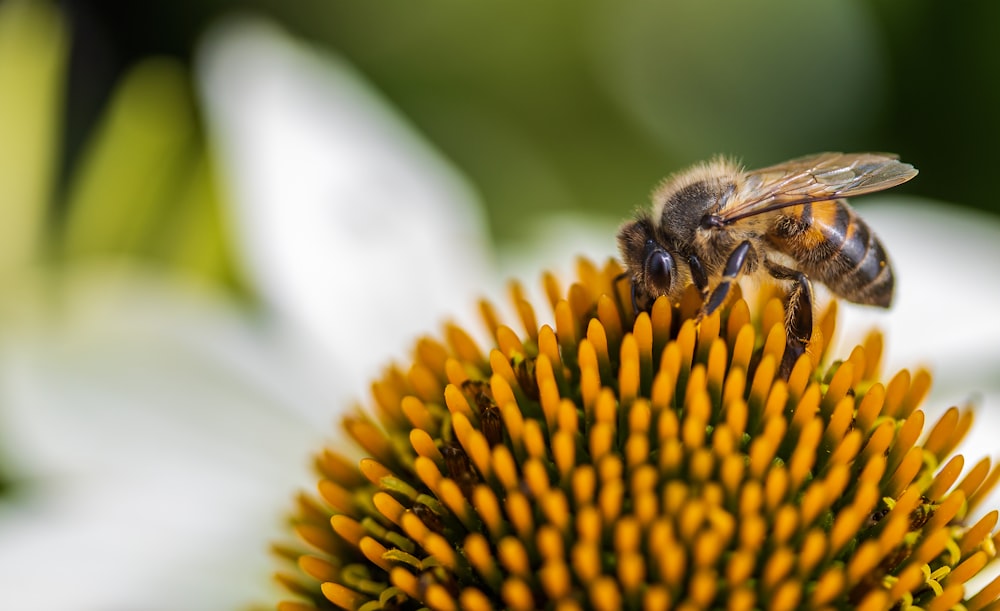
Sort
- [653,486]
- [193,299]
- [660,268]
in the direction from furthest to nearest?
1. [193,299]
2. [660,268]
3. [653,486]

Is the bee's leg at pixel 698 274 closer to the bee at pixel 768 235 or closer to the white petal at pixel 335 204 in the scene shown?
the bee at pixel 768 235

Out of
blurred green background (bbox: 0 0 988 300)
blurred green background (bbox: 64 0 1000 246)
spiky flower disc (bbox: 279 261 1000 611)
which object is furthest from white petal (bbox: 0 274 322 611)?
blurred green background (bbox: 64 0 1000 246)

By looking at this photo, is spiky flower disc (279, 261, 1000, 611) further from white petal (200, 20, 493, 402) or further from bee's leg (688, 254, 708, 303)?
white petal (200, 20, 493, 402)

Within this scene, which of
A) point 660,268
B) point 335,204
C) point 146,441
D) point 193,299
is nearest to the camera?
point 660,268

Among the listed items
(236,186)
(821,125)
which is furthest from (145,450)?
(821,125)

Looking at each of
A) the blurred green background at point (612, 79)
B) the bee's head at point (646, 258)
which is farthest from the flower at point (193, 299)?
the bee's head at point (646, 258)

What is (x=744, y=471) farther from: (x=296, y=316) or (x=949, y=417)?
(x=296, y=316)

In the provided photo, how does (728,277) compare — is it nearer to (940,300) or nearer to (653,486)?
(653,486)

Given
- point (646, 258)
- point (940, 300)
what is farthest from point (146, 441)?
point (940, 300)
